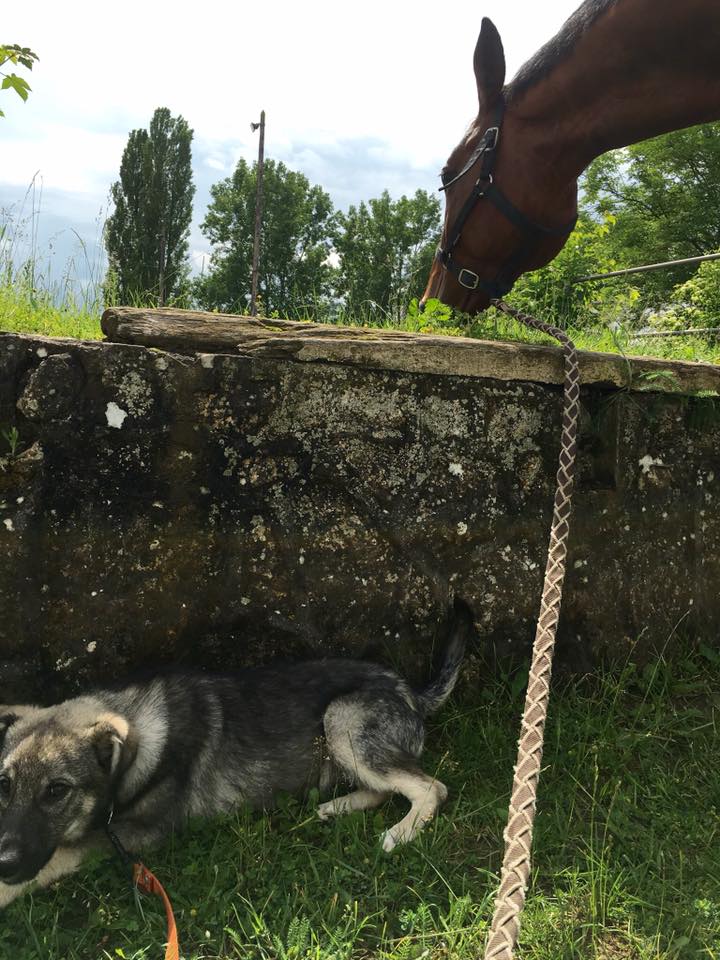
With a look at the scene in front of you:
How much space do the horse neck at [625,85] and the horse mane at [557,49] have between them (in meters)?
0.03

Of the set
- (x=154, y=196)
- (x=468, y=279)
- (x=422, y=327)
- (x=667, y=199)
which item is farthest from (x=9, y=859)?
(x=154, y=196)

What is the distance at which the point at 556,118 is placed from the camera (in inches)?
147

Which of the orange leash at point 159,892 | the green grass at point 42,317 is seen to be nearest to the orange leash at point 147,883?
the orange leash at point 159,892

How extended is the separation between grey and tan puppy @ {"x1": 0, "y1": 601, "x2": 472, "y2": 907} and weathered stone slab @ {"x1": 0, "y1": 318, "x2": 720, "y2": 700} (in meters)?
0.22

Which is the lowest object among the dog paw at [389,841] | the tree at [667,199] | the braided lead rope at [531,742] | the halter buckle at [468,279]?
the dog paw at [389,841]

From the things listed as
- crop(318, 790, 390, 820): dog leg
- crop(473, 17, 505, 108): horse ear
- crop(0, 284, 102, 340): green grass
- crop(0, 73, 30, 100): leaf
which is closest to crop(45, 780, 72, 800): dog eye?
crop(318, 790, 390, 820): dog leg

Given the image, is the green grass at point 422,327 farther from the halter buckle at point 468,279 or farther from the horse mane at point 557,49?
the horse mane at point 557,49

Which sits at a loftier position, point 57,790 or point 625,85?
point 625,85

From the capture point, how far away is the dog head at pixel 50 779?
213cm

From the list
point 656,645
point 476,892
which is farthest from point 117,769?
point 656,645

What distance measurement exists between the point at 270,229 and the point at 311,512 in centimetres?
4313

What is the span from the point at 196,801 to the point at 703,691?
7.56ft

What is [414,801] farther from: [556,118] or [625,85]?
[625,85]

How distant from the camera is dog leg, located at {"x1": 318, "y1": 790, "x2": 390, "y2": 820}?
2.64 meters
